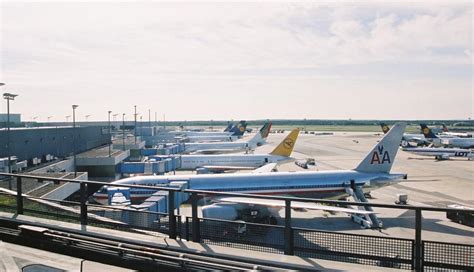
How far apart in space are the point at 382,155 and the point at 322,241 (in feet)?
85.0

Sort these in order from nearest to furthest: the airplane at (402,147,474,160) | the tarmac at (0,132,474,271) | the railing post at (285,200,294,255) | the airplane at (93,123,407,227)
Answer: the railing post at (285,200,294,255)
the tarmac at (0,132,474,271)
the airplane at (93,123,407,227)
the airplane at (402,147,474,160)

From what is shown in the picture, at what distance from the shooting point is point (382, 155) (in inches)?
1225

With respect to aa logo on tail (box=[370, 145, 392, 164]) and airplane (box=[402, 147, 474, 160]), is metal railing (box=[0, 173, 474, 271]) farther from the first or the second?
airplane (box=[402, 147, 474, 160])

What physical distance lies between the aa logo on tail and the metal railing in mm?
25380

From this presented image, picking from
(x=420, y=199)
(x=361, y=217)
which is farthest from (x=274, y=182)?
(x=420, y=199)

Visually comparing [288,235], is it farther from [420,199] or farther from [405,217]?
[420,199]

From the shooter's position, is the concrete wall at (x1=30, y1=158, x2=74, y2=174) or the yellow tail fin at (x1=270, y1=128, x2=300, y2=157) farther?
the yellow tail fin at (x1=270, y1=128, x2=300, y2=157)

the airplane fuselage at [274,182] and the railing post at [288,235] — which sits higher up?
the railing post at [288,235]

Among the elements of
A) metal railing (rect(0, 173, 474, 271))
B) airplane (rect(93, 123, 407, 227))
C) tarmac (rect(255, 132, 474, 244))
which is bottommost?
tarmac (rect(255, 132, 474, 244))

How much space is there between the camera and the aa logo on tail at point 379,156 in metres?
31.0

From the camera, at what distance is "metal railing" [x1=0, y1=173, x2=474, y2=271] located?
5738 millimetres

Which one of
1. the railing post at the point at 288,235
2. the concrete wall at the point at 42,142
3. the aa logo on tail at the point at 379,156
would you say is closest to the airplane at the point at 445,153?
the aa logo on tail at the point at 379,156

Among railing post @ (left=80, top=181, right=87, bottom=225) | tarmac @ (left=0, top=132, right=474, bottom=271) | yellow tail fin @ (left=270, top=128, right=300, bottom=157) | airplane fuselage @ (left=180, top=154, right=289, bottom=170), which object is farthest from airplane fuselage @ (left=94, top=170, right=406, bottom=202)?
yellow tail fin @ (left=270, top=128, right=300, bottom=157)

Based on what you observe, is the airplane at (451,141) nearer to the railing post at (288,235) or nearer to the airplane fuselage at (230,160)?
the airplane fuselage at (230,160)
